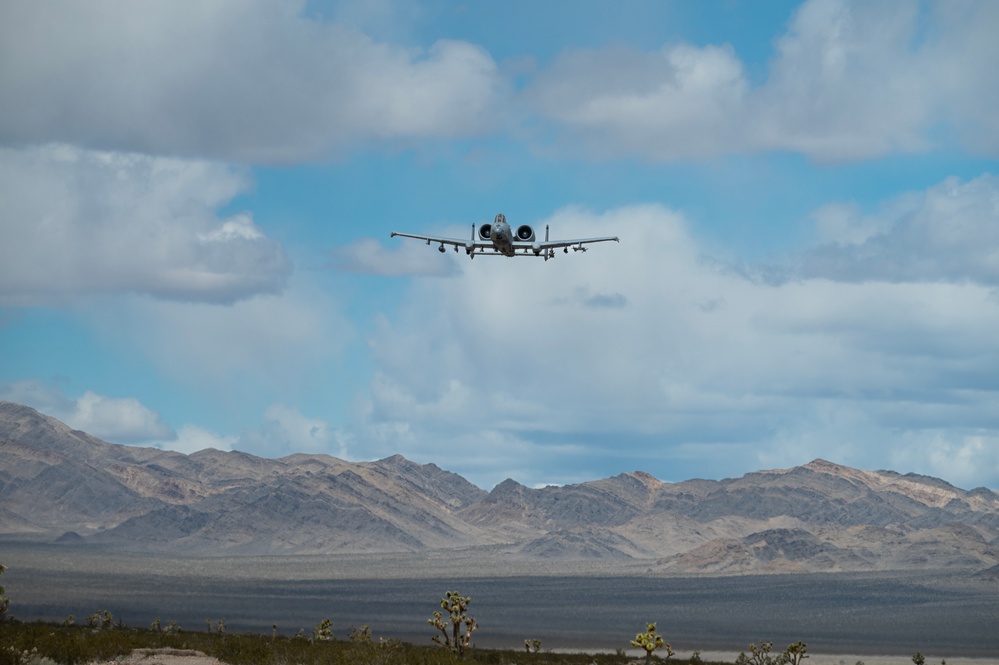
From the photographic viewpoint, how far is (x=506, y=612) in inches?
6535

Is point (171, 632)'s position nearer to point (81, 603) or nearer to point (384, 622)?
point (384, 622)

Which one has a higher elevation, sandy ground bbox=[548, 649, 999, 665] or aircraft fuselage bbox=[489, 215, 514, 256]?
aircraft fuselage bbox=[489, 215, 514, 256]

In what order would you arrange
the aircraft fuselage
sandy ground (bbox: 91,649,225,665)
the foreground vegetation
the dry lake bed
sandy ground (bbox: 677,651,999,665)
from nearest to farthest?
the foreground vegetation
sandy ground (bbox: 91,649,225,665)
the aircraft fuselage
sandy ground (bbox: 677,651,999,665)
the dry lake bed

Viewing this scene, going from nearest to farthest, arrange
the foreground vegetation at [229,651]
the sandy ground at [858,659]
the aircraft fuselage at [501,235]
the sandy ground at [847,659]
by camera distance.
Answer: the foreground vegetation at [229,651]
the aircraft fuselage at [501,235]
the sandy ground at [847,659]
the sandy ground at [858,659]

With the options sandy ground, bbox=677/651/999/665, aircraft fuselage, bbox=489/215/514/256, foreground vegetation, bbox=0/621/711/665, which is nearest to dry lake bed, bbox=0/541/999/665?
sandy ground, bbox=677/651/999/665

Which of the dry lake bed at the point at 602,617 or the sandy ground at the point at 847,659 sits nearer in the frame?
the sandy ground at the point at 847,659

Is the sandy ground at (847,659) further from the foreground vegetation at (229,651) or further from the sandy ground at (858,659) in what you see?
the foreground vegetation at (229,651)

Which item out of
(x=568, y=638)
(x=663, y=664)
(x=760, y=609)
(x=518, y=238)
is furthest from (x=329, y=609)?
(x=518, y=238)

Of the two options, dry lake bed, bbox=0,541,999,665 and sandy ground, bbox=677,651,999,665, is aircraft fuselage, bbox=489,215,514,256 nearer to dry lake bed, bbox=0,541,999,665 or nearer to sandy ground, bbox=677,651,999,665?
sandy ground, bbox=677,651,999,665

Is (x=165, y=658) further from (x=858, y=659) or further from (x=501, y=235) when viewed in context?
(x=858, y=659)

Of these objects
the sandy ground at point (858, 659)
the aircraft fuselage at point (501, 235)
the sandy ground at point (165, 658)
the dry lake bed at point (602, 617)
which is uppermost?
the aircraft fuselage at point (501, 235)

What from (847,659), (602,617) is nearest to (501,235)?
(847,659)

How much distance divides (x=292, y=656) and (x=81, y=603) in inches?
4319

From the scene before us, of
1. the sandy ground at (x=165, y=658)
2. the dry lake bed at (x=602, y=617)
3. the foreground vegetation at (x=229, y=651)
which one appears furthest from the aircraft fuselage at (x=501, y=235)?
the dry lake bed at (x=602, y=617)
